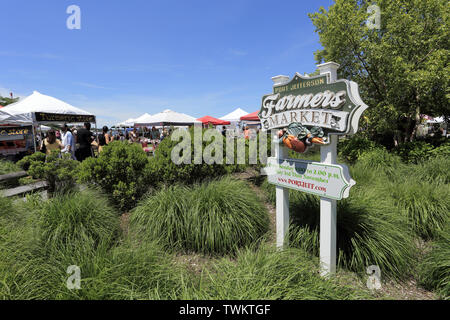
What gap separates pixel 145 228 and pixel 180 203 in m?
0.67

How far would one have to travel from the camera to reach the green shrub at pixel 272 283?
1979mm

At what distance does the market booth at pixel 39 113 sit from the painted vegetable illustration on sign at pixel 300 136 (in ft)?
29.6

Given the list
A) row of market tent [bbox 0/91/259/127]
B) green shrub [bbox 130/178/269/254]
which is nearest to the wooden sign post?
green shrub [bbox 130/178/269/254]

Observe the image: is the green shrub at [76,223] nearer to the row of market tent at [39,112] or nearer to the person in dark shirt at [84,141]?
the row of market tent at [39,112]

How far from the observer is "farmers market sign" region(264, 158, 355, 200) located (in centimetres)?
259

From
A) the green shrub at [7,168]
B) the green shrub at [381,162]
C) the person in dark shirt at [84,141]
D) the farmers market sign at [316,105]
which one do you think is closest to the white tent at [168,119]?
the person in dark shirt at [84,141]

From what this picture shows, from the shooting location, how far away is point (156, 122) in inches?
638

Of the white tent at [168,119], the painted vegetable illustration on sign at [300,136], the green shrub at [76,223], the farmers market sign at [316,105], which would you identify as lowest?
the green shrub at [76,223]

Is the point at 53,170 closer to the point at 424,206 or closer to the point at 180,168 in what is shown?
the point at 180,168

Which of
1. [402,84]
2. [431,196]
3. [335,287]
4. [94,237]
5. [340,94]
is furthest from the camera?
[402,84]

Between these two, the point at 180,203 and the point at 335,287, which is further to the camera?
the point at 180,203
